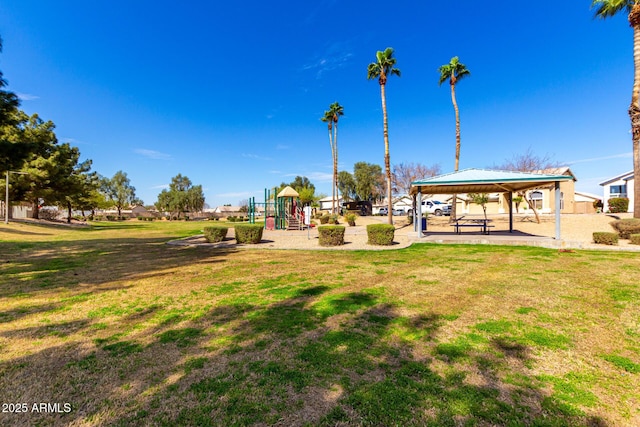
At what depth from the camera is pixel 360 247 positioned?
1280 centimetres

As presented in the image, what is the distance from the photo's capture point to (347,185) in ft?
235

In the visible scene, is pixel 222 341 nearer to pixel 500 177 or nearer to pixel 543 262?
pixel 543 262

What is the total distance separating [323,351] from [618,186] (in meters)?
43.8

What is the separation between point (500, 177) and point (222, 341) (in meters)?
14.8

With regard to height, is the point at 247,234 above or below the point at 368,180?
below

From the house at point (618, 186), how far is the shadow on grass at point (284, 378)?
38.7m

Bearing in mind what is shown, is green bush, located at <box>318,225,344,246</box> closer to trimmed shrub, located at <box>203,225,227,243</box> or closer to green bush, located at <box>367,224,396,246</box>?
green bush, located at <box>367,224,396,246</box>

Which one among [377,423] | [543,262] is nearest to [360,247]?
[543,262]

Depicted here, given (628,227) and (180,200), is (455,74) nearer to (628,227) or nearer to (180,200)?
(628,227)

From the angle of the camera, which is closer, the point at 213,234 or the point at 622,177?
the point at 213,234

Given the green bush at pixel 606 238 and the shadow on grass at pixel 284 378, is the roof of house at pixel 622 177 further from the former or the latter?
the shadow on grass at pixel 284 378

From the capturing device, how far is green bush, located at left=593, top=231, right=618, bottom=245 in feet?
39.6

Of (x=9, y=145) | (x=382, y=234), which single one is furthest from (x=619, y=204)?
(x=9, y=145)

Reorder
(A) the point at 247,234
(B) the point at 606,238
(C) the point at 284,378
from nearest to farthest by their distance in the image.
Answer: (C) the point at 284,378, (B) the point at 606,238, (A) the point at 247,234
